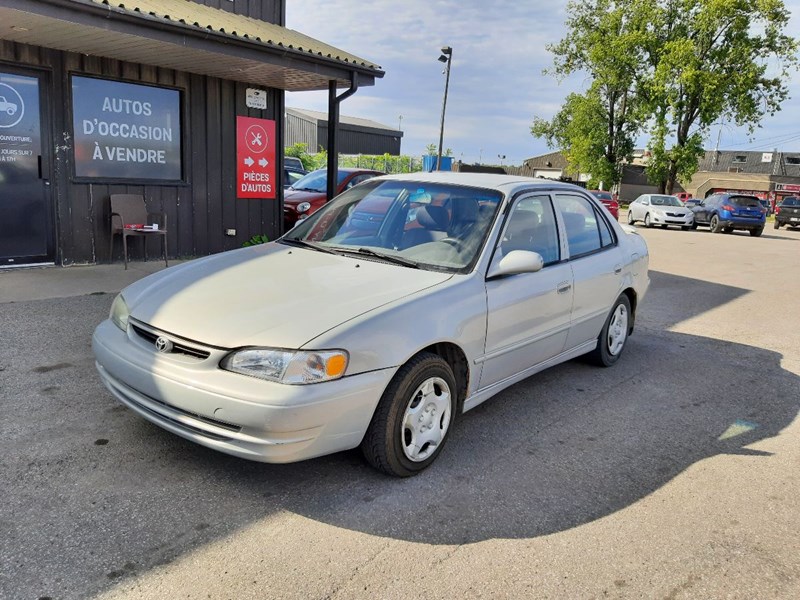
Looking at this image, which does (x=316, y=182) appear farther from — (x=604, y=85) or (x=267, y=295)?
(x=604, y=85)

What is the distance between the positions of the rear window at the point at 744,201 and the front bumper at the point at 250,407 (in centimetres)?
2474

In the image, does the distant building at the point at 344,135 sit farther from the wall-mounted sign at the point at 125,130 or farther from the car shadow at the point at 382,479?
the car shadow at the point at 382,479

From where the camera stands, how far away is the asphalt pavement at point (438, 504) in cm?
255

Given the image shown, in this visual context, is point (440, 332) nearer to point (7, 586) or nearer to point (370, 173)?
point (7, 586)

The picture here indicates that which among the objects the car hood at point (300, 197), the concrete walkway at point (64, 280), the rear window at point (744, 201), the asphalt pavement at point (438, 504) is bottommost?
the asphalt pavement at point (438, 504)

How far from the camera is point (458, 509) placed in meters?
3.09

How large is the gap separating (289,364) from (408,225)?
1.66m

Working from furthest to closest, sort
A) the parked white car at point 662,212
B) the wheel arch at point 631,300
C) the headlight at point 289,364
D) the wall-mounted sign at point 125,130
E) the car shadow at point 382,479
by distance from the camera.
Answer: the parked white car at point 662,212, the wall-mounted sign at point 125,130, the wheel arch at point 631,300, the headlight at point 289,364, the car shadow at point 382,479

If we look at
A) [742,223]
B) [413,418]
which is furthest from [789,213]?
[413,418]

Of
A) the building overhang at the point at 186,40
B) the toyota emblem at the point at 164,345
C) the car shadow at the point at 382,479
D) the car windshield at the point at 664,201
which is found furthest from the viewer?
the car windshield at the point at 664,201

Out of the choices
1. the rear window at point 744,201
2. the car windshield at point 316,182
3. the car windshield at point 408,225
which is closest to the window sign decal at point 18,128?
the car windshield at point 408,225

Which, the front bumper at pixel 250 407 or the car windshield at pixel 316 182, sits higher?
the car windshield at pixel 316 182

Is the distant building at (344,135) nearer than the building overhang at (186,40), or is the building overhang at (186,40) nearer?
the building overhang at (186,40)

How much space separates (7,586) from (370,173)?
11.1 m
